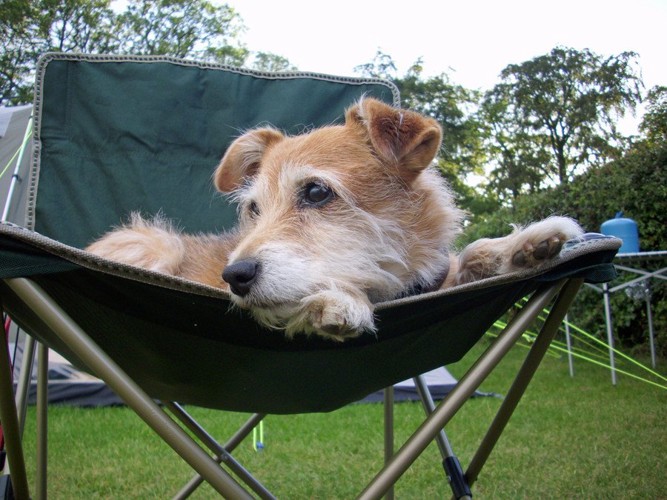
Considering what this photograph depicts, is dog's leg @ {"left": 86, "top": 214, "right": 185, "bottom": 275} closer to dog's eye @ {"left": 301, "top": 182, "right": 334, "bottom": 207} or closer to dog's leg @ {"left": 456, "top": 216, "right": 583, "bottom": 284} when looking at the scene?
dog's eye @ {"left": 301, "top": 182, "right": 334, "bottom": 207}

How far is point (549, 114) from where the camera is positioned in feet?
85.9

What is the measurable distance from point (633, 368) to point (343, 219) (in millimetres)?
6100

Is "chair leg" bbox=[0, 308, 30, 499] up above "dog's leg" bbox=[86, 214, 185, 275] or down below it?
below

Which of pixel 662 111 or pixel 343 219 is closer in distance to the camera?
pixel 343 219

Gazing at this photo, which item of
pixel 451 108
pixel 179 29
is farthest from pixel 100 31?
pixel 451 108

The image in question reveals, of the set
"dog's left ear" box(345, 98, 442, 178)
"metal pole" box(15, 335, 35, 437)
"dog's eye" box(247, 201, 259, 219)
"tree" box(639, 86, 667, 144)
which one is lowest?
"metal pole" box(15, 335, 35, 437)

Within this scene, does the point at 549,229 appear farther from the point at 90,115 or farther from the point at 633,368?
the point at 633,368

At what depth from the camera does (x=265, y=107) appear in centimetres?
308

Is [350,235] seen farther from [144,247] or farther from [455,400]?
[144,247]

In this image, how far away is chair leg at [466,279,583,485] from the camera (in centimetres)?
154

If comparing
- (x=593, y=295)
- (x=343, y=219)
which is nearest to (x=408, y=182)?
(x=343, y=219)

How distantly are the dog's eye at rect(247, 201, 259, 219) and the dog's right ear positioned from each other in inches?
11.7

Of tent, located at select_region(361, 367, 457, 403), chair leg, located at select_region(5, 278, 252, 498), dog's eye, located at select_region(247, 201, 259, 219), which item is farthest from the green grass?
chair leg, located at select_region(5, 278, 252, 498)

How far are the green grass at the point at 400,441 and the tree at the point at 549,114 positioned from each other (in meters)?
20.6
